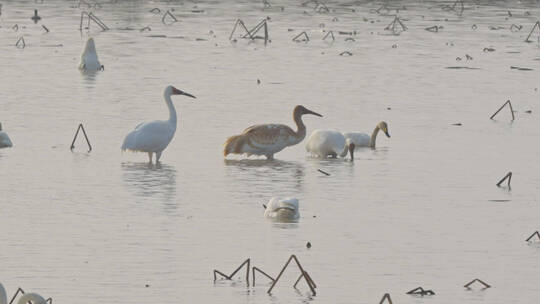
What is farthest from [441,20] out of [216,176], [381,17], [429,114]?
[216,176]

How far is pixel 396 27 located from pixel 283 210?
36402 mm

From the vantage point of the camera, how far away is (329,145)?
24.3 metres

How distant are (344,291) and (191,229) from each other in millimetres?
3593

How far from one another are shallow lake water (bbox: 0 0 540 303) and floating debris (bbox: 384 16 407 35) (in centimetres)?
678

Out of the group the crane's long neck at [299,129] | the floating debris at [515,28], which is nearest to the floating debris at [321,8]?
the floating debris at [515,28]

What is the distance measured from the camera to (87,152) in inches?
956

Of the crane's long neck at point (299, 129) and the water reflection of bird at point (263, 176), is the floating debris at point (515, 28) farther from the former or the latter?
the water reflection of bird at point (263, 176)

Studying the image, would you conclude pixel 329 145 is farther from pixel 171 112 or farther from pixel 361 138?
pixel 171 112

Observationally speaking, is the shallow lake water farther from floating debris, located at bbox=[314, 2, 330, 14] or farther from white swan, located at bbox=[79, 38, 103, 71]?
floating debris, located at bbox=[314, 2, 330, 14]

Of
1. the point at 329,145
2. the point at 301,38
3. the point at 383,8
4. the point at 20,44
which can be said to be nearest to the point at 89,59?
the point at 20,44

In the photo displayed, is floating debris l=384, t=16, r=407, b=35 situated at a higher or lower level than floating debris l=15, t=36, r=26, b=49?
lower

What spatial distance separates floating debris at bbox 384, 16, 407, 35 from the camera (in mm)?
Result: 52531

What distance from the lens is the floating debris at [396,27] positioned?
2068 inches

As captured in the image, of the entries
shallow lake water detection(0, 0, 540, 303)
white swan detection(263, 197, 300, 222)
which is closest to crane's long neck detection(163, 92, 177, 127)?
shallow lake water detection(0, 0, 540, 303)
